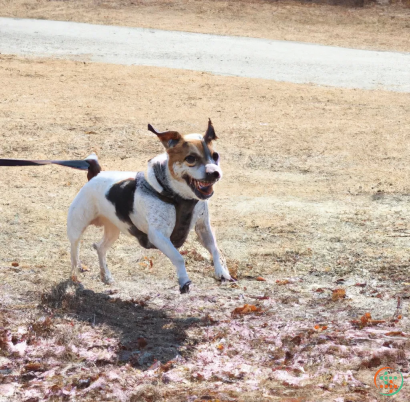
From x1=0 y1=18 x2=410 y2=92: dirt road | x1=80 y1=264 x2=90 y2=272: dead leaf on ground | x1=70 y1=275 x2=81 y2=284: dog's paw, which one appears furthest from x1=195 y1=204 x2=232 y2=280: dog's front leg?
x1=0 y1=18 x2=410 y2=92: dirt road

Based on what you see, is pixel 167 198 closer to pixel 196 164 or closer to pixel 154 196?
pixel 154 196

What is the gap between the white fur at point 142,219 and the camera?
5781 millimetres

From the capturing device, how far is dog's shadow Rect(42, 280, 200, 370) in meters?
5.27

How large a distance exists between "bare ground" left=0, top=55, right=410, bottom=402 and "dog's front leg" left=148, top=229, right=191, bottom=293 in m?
0.42

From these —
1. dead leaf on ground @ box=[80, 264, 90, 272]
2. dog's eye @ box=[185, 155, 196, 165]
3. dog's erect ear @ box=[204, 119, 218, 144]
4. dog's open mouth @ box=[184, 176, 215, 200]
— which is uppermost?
dog's erect ear @ box=[204, 119, 218, 144]

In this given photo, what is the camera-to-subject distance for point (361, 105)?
13625 millimetres

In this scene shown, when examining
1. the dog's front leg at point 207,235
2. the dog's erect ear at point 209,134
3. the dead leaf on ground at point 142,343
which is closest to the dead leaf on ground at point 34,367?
the dead leaf on ground at point 142,343

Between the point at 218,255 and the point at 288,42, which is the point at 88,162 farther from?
the point at 288,42

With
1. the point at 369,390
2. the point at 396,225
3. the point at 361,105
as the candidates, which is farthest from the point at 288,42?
the point at 369,390

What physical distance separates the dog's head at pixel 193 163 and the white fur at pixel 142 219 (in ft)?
0.27

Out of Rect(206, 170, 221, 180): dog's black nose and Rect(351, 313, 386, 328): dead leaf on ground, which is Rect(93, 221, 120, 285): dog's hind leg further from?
Rect(351, 313, 386, 328): dead leaf on ground

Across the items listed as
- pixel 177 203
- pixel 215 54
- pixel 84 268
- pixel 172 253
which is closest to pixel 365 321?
pixel 172 253

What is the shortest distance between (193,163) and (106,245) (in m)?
1.70

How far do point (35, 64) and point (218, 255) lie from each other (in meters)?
10.9
